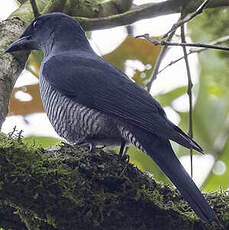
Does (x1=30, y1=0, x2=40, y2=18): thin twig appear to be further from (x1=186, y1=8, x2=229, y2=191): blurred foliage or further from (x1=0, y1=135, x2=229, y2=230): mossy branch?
(x1=186, y1=8, x2=229, y2=191): blurred foliage

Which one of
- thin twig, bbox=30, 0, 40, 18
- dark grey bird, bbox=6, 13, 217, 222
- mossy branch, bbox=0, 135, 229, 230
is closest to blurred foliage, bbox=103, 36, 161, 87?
dark grey bird, bbox=6, 13, 217, 222

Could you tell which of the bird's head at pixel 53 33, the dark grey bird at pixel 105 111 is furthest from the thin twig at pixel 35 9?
the bird's head at pixel 53 33

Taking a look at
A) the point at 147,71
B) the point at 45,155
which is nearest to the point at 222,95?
the point at 147,71

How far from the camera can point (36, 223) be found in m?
3.14

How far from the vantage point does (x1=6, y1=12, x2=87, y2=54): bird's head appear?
457 cm

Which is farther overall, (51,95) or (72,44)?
(72,44)

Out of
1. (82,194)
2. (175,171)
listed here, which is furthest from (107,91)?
(82,194)

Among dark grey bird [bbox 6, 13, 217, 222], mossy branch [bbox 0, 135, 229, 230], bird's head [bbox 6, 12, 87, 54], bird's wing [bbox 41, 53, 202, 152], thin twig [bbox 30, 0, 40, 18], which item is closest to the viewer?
mossy branch [bbox 0, 135, 229, 230]

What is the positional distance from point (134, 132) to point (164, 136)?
0.24 m

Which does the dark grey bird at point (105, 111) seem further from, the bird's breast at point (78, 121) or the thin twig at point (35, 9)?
the thin twig at point (35, 9)

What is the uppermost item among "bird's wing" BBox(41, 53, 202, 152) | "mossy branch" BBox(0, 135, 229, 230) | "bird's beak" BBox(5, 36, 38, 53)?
"bird's beak" BBox(5, 36, 38, 53)

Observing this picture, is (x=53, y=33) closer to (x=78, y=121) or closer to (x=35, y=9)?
(x=35, y=9)

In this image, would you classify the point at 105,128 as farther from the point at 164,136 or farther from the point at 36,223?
the point at 36,223

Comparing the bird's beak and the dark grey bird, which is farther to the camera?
the bird's beak
